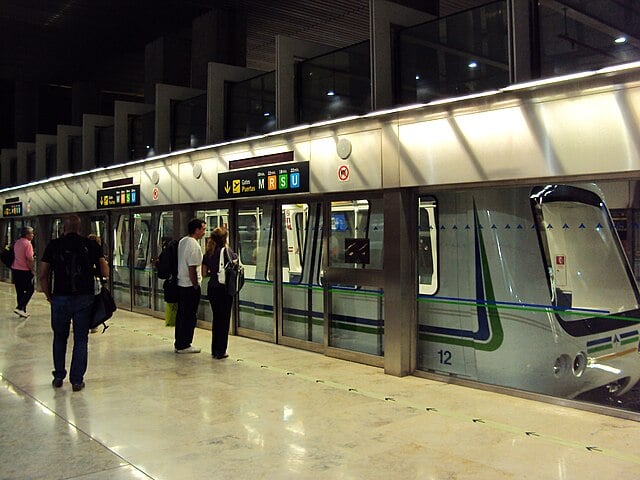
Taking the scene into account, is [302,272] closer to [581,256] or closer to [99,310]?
[99,310]

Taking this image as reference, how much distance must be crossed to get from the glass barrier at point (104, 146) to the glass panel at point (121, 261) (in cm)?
130

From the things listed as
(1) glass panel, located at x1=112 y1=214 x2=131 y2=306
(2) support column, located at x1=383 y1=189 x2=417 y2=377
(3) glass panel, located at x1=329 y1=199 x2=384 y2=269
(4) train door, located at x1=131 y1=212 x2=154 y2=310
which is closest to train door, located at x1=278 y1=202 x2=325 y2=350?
(3) glass panel, located at x1=329 y1=199 x2=384 y2=269

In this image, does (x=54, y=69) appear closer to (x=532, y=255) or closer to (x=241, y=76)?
(x=241, y=76)

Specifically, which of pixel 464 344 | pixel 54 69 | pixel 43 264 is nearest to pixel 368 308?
pixel 464 344

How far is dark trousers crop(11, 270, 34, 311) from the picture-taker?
10.1 m

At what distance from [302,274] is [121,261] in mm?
5577

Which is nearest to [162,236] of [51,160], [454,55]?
A: [454,55]

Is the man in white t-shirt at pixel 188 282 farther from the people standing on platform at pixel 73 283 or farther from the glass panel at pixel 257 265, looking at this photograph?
the people standing on platform at pixel 73 283

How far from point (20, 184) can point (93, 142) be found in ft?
15.0

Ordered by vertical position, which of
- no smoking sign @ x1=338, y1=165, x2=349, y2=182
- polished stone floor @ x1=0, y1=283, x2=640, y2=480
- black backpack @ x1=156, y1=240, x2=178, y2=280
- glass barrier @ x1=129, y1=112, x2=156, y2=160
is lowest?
polished stone floor @ x1=0, y1=283, x2=640, y2=480

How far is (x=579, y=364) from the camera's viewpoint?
4.86m

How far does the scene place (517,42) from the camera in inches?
191

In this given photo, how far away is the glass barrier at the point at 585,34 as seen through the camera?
4406mm

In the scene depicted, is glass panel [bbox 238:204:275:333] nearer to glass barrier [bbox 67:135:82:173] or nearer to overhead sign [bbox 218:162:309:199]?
overhead sign [bbox 218:162:309:199]
